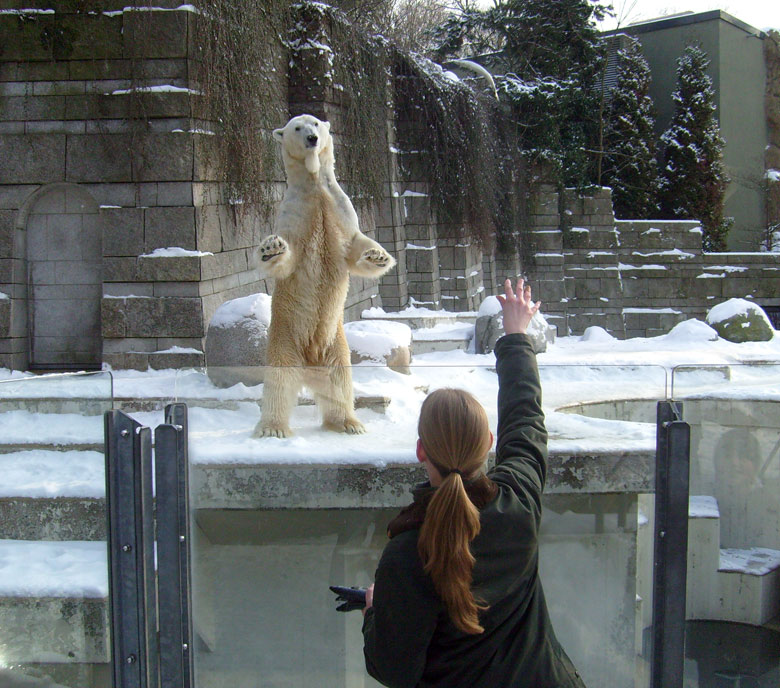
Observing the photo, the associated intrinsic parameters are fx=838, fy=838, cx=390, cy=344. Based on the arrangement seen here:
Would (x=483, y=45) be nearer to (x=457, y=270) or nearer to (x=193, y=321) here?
(x=457, y=270)

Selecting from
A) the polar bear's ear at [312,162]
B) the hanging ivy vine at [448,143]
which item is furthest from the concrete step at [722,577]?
the hanging ivy vine at [448,143]

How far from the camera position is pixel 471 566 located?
157 centimetres

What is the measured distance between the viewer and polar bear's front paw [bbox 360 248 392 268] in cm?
364

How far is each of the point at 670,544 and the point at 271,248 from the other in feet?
6.56

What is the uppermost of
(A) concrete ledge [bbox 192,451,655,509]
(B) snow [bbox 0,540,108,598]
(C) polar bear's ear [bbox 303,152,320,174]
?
(C) polar bear's ear [bbox 303,152,320,174]

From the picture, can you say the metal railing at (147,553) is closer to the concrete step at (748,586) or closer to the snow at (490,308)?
the concrete step at (748,586)

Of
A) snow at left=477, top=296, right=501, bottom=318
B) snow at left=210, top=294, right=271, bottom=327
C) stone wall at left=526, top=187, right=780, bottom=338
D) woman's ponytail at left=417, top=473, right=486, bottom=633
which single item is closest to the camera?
woman's ponytail at left=417, top=473, right=486, bottom=633

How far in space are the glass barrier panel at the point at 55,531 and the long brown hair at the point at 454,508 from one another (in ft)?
3.60

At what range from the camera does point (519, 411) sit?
193 centimetres

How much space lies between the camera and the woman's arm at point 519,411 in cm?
178

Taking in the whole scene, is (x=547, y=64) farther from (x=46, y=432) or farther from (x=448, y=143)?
(x=46, y=432)

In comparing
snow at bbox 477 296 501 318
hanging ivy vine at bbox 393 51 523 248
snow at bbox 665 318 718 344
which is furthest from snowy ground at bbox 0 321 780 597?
hanging ivy vine at bbox 393 51 523 248

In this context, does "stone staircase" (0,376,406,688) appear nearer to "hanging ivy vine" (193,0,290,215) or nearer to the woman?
the woman

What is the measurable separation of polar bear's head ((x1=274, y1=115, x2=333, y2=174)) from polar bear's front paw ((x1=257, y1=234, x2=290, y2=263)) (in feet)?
1.65
